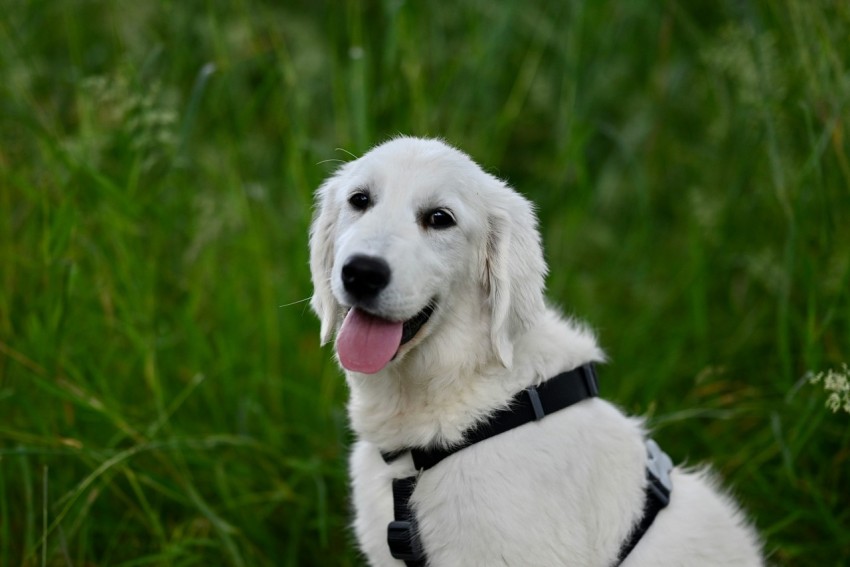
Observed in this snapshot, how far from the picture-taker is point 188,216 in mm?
4043

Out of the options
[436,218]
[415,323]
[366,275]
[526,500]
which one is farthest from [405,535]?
[436,218]

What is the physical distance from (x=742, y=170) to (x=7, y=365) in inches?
123

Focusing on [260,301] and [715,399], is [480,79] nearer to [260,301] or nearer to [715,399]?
[260,301]

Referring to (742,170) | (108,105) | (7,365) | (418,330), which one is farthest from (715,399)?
(108,105)

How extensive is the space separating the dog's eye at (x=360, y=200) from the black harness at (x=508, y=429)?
677 millimetres

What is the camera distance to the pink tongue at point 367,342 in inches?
92.4

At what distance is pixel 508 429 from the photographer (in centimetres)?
240

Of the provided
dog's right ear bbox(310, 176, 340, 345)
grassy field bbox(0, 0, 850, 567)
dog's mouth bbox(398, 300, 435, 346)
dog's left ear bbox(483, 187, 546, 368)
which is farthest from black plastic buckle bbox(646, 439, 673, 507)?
dog's right ear bbox(310, 176, 340, 345)

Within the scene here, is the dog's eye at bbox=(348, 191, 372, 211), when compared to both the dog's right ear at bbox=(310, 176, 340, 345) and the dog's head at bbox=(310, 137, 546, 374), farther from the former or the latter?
the dog's right ear at bbox=(310, 176, 340, 345)

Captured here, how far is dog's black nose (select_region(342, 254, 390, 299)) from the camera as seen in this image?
2.24m

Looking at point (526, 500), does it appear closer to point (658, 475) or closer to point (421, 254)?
point (658, 475)

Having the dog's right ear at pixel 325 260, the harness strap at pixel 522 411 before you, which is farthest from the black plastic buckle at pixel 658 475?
the dog's right ear at pixel 325 260

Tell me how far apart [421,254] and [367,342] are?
27 centimetres

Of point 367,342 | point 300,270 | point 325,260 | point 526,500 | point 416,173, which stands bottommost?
point 526,500
